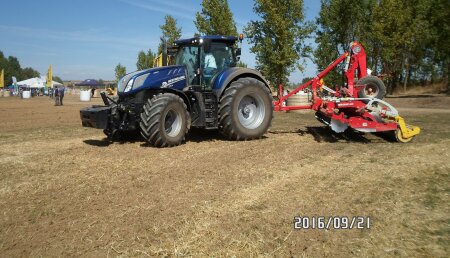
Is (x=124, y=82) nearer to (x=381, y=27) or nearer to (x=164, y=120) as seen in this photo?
(x=164, y=120)

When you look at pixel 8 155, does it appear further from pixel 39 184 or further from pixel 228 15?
pixel 228 15

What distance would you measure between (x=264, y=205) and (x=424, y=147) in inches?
183

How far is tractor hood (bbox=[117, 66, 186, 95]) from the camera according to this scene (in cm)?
768

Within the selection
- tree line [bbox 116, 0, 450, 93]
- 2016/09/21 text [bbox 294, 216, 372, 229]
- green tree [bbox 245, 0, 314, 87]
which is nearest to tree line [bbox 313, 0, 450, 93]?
tree line [bbox 116, 0, 450, 93]

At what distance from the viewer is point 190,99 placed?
8.16 meters

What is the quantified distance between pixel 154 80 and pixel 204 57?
1.29 meters

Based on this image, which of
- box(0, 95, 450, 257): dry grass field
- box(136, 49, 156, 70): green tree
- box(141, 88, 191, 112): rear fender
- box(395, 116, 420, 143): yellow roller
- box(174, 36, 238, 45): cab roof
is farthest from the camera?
box(136, 49, 156, 70): green tree

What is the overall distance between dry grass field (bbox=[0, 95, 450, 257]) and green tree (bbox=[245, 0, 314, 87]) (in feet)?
43.8

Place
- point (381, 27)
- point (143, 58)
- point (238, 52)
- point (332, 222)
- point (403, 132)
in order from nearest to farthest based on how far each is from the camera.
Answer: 1. point (332, 222)
2. point (403, 132)
3. point (238, 52)
4. point (381, 27)
5. point (143, 58)

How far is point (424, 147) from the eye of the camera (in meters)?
7.47

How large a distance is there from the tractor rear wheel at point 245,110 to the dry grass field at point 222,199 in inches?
21.8

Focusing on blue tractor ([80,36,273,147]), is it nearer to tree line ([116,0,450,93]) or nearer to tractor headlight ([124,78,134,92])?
tractor headlight ([124,78,134,92])

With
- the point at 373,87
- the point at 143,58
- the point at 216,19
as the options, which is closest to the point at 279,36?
the point at 216,19

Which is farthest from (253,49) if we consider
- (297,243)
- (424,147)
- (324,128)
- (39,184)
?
(297,243)
